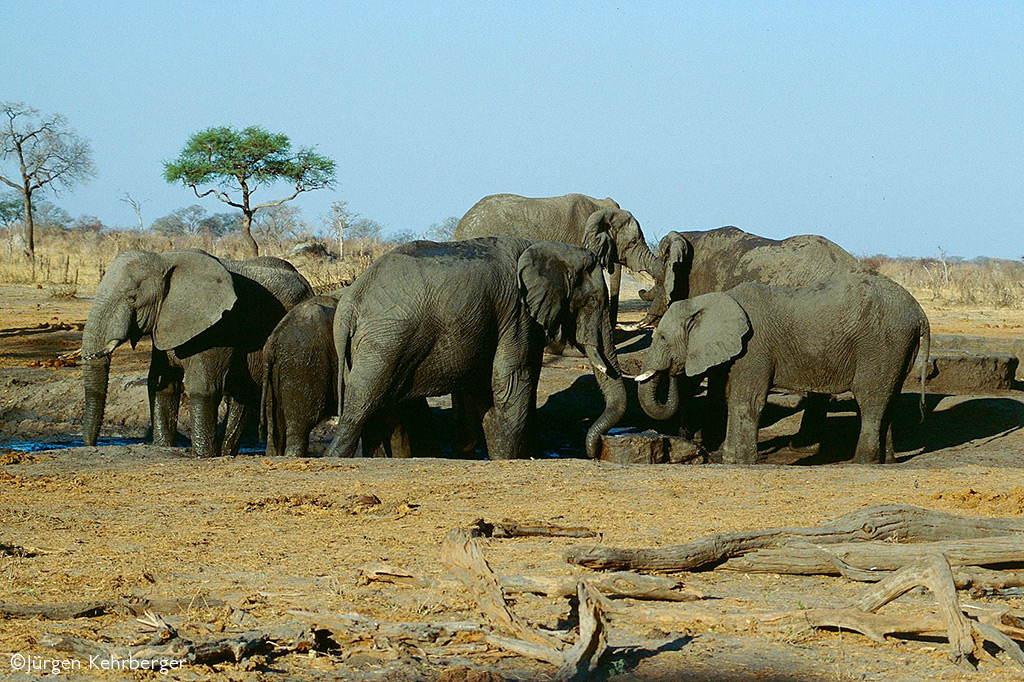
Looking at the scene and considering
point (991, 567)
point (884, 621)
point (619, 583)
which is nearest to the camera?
point (884, 621)

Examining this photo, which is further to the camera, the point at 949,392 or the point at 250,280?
the point at 949,392

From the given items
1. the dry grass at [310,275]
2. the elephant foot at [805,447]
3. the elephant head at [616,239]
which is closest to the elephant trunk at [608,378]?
the elephant foot at [805,447]

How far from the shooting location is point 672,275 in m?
13.7

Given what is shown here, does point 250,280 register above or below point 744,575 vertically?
above

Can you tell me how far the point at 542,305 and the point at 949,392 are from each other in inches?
200

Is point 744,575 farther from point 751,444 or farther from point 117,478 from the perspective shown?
point 751,444

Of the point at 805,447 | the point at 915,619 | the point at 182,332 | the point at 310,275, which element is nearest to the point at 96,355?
the point at 182,332

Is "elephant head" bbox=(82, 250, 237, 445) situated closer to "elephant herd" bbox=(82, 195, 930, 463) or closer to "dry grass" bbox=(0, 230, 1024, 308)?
"elephant herd" bbox=(82, 195, 930, 463)

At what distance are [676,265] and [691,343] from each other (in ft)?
9.65

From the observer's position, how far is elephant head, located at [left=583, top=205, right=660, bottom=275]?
1563cm

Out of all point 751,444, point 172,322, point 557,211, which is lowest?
point 751,444

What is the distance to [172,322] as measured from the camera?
10.9 m

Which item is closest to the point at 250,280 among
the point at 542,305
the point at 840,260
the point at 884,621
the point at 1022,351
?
the point at 542,305

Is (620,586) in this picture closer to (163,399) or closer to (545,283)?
(545,283)
